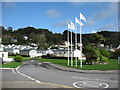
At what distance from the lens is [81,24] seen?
52.5 feet

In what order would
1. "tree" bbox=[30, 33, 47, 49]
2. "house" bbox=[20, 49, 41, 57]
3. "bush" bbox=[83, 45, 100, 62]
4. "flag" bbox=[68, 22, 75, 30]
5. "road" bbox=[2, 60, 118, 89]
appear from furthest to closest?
"tree" bbox=[30, 33, 47, 49] < "house" bbox=[20, 49, 41, 57] < "bush" bbox=[83, 45, 100, 62] < "flag" bbox=[68, 22, 75, 30] < "road" bbox=[2, 60, 118, 89]

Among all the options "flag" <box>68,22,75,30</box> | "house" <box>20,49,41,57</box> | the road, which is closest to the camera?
the road

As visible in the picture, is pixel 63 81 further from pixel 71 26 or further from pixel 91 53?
pixel 91 53

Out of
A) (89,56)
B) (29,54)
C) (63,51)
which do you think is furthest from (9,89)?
(29,54)

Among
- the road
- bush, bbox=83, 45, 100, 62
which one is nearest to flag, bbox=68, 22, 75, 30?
bush, bbox=83, 45, 100, 62

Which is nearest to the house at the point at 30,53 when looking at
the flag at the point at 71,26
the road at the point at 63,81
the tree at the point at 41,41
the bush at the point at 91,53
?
the tree at the point at 41,41

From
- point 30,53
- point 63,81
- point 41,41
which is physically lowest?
point 63,81

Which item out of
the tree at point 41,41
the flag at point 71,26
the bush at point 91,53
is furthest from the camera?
the tree at point 41,41

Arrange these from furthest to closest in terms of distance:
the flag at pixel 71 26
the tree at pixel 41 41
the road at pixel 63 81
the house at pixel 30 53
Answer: the tree at pixel 41 41 < the house at pixel 30 53 < the flag at pixel 71 26 < the road at pixel 63 81

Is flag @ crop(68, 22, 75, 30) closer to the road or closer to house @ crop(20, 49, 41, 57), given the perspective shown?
the road

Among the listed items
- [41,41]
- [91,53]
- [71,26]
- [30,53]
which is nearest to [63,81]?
[71,26]

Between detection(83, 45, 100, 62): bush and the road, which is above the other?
detection(83, 45, 100, 62): bush

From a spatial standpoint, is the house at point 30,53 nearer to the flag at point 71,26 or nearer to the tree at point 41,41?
the tree at point 41,41

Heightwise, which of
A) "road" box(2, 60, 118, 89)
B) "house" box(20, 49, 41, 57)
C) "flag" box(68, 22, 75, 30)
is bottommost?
"road" box(2, 60, 118, 89)
